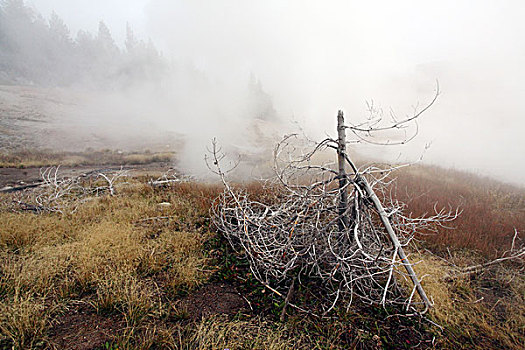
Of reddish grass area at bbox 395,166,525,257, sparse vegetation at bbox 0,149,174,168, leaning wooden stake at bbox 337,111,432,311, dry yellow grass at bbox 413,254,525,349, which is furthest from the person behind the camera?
sparse vegetation at bbox 0,149,174,168

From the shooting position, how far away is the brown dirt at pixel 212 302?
2.43 m

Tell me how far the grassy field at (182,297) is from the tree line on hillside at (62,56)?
43639 mm

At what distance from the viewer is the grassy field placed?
81.0 inches

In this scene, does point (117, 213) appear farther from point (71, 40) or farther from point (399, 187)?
point (71, 40)

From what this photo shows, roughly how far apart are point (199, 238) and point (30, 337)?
2067 millimetres

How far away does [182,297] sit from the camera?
266 cm

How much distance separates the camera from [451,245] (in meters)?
4.04

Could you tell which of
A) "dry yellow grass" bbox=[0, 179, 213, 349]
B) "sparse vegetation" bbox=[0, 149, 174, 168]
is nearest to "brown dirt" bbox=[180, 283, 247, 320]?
"dry yellow grass" bbox=[0, 179, 213, 349]

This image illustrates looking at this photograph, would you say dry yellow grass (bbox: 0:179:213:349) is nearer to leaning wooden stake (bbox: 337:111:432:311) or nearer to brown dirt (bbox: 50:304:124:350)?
brown dirt (bbox: 50:304:124:350)

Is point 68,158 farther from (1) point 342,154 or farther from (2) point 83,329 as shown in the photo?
(1) point 342,154

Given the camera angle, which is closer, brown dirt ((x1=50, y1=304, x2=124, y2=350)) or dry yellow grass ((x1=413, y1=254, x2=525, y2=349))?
brown dirt ((x1=50, y1=304, x2=124, y2=350))

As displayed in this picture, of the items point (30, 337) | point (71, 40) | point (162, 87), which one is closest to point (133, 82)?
point (162, 87)

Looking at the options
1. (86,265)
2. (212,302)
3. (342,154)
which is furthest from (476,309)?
(86,265)

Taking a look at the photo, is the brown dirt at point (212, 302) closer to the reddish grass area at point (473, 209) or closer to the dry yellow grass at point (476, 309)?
the dry yellow grass at point (476, 309)
